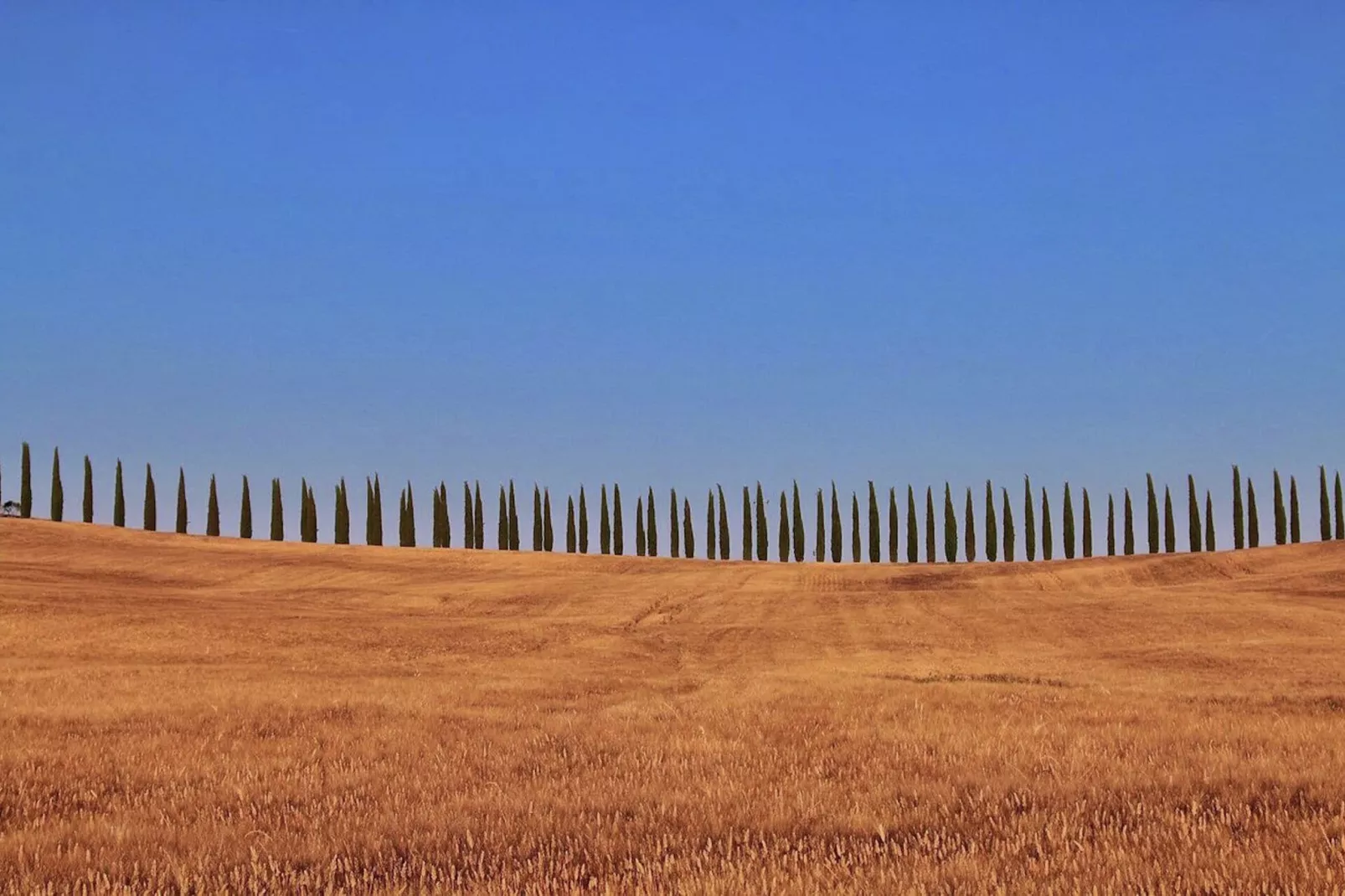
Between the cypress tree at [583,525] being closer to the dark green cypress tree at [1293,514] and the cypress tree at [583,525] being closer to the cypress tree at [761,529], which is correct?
the cypress tree at [761,529]

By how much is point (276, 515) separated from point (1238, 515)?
7544 centimetres

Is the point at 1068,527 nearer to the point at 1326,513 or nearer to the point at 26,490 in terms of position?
the point at 1326,513

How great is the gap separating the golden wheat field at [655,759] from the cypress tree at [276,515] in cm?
5472

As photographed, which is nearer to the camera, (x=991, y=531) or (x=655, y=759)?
(x=655, y=759)

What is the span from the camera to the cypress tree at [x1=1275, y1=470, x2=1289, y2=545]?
3474 inches

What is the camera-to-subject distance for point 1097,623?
39688mm

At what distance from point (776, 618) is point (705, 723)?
1145 inches

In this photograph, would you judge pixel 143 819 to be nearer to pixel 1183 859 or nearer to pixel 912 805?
pixel 912 805

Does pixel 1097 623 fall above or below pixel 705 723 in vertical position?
below

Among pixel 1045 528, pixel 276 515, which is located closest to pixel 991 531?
pixel 1045 528

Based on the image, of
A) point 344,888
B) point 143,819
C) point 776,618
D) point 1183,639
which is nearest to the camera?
point 344,888

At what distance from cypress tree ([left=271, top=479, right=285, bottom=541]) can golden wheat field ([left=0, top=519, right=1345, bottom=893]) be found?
180 feet

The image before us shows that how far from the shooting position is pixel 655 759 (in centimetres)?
1129

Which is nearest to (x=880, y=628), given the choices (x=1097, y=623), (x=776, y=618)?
(x=776, y=618)
